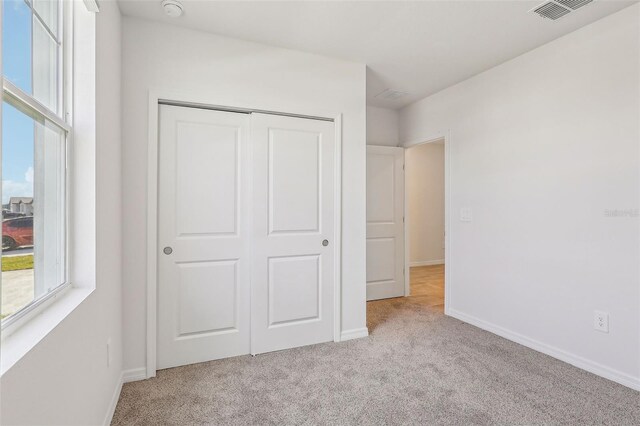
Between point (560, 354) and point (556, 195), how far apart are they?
1261 mm

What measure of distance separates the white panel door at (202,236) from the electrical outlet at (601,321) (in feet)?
8.54

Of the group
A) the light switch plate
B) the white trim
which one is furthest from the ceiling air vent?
the light switch plate

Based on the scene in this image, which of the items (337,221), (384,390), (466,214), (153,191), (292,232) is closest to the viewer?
(384,390)

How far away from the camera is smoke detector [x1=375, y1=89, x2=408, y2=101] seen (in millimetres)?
3779

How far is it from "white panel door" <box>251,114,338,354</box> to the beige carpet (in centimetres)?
20

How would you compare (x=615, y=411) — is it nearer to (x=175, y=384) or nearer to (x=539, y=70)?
(x=539, y=70)

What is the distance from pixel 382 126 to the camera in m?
4.39

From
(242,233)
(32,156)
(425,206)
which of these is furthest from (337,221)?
(425,206)

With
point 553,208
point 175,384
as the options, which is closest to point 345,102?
point 553,208

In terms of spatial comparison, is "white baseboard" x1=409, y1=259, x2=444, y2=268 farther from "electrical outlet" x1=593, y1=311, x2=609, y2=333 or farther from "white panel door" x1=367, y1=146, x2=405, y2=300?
"electrical outlet" x1=593, y1=311, x2=609, y2=333

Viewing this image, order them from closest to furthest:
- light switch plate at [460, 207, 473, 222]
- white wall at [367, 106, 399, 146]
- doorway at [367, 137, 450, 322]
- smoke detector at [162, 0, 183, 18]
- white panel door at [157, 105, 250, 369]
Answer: smoke detector at [162, 0, 183, 18], white panel door at [157, 105, 250, 369], light switch plate at [460, 207, 473, 222], doorway at [367, 137, 450, 322], white wall at [367, 106, 399, 146]

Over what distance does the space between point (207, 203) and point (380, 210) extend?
237 cm

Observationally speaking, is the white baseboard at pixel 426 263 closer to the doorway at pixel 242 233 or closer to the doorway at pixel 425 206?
the doorway at pixel 425 206

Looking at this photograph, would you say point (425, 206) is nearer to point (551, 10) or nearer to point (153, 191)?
point (551, 10)
